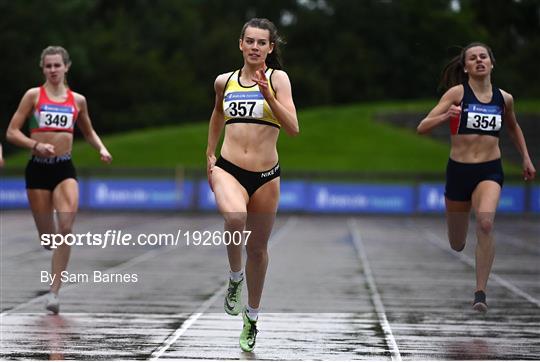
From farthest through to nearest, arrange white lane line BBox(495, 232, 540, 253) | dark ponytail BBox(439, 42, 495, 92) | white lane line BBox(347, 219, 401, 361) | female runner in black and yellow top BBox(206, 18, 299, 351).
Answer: white lane line BBox(495, 232, 540, 253) < dark ponytail BBox(439, 42, 495, 92) < white lane line BBox(347, 219, 401, 361) < female runner in black and yellow top BBox(206, 18, 299, 351)

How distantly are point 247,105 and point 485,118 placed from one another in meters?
2.16

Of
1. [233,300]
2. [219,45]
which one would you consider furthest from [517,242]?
[219,45]

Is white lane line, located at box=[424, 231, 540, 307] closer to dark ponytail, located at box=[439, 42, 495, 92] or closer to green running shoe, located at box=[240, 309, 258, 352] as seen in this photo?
dark ponytail, located at box=[439, 42, 495, 92]

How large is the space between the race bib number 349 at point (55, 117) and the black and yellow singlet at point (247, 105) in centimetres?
315

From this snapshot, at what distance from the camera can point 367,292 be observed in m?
14.7

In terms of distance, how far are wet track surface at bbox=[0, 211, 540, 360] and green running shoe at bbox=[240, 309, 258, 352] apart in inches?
4.4

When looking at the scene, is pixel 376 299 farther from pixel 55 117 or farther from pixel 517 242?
pixel 517 242

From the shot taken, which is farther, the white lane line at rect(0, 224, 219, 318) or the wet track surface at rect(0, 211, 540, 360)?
the white lane line at rect(0, 224, 219, 318)

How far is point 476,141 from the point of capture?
1001 cm

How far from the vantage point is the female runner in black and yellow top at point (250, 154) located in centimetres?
877

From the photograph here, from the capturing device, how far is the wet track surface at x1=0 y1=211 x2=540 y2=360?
918 centimetres

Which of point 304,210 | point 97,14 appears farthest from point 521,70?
point 304,210

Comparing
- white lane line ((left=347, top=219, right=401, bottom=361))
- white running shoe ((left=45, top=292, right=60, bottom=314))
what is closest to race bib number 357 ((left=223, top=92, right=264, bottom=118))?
white lane line ((left=347, top=219, right=401, bottom=361))

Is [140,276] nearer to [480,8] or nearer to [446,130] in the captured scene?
Answer: [446,130]
